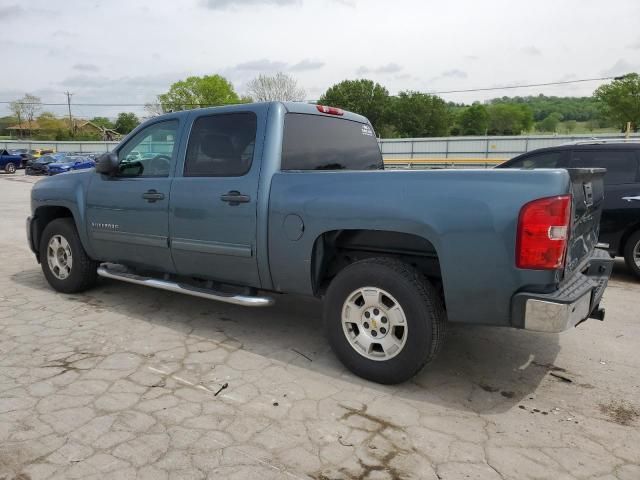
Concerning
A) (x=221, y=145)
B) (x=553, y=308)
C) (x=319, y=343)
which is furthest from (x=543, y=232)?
(x=221, y=145)

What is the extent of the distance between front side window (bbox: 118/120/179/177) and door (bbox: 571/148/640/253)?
5124mm

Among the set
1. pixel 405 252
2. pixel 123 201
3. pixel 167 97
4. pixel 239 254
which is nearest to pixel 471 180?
pixel 405 252

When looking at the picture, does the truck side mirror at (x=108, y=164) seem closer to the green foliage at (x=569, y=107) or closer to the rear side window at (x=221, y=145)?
the rear side window at (x=221, y=145)

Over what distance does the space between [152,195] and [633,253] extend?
561 centimetres

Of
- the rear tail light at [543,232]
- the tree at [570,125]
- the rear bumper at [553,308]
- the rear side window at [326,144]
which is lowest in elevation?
the rear bumper at [553,308]

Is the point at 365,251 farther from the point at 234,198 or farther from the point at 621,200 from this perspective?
the point at 621,200

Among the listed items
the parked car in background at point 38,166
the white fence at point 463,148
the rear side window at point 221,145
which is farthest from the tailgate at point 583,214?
the parked car in background at point 38,166

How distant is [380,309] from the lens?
11.4 feet

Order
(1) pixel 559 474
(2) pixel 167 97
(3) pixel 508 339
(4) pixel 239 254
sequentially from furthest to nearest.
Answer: (2) pixel 167 97 → (3) pixel 508 339 → (4) pixel 239 254 → (1) pixel 559 474

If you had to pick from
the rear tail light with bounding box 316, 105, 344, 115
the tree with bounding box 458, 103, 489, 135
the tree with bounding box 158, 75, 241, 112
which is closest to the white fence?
the rear tail light with bounding box 316, 105, 344, 115

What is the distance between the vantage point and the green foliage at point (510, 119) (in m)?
113

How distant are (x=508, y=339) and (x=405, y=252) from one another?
4.97ft

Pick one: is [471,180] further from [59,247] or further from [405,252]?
[59,247]

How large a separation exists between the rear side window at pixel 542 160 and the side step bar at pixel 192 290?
4.84 m
